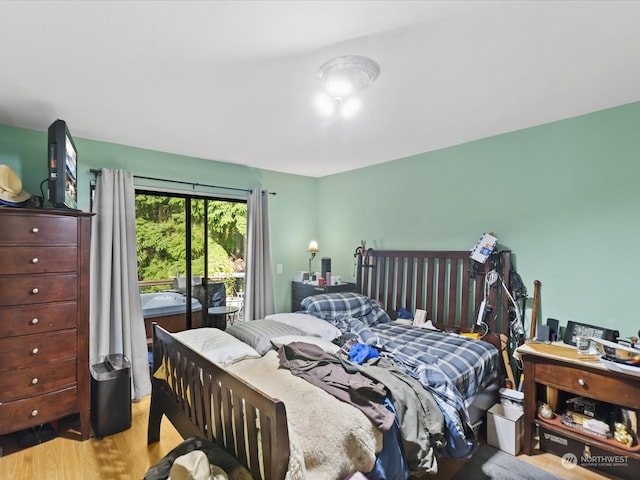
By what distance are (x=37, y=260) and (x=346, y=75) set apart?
245 centimetres

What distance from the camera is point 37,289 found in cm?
234

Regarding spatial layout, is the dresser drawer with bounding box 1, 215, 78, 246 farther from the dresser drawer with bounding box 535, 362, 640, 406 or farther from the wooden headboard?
the dresser drawer with bounding box 535, 362, 640, 406

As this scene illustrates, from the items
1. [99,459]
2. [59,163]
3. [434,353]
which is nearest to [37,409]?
[99,459]

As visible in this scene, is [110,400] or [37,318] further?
[110,400]

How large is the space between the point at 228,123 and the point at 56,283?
175 cm

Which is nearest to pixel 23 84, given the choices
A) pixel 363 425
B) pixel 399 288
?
pixel 363 425

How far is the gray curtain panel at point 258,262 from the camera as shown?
3.94 meters

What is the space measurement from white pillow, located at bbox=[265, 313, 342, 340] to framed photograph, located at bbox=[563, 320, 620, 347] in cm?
175

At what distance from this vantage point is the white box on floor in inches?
91.0

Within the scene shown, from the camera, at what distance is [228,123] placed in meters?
2.69

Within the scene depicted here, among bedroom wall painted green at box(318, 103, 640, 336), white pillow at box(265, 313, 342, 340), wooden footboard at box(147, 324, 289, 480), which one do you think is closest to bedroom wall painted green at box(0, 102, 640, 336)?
bedroom wall painted green at box(318, 103, 640, 336)

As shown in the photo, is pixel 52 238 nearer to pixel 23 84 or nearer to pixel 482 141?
pixel 23 84

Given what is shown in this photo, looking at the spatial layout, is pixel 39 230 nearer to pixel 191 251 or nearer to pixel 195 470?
pixel 191 251

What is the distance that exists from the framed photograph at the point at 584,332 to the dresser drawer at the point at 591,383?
0.36 metres
